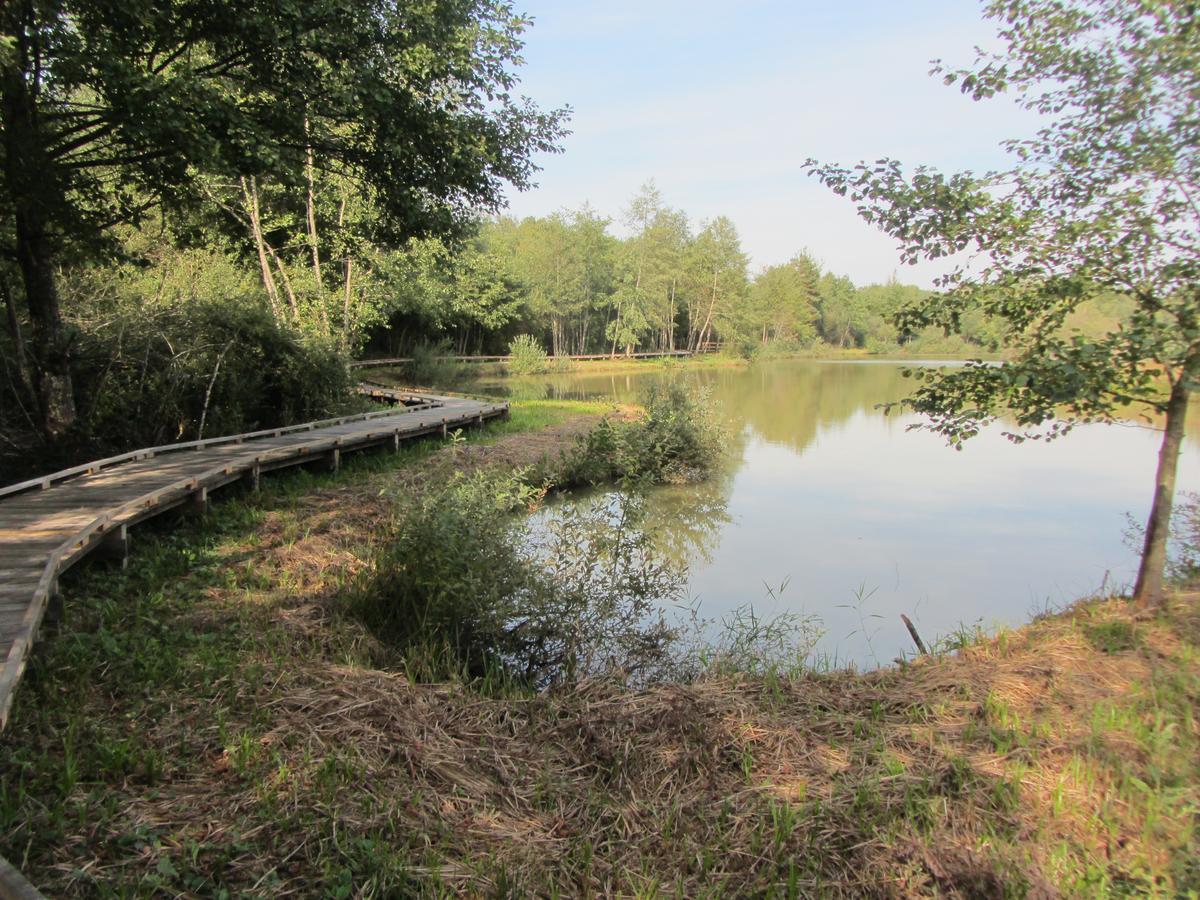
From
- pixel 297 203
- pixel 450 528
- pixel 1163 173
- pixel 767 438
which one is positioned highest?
pixel 297 203

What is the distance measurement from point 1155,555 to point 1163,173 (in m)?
2.82

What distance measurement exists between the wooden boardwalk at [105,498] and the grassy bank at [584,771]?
351 millimetres

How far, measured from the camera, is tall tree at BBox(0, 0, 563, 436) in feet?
22.3

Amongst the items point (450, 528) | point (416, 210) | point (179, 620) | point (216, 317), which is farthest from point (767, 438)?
point (179, 620)

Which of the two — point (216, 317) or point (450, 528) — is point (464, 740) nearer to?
point (450, 528)

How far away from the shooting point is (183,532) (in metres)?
6.96

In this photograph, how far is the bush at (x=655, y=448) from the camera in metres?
12.5

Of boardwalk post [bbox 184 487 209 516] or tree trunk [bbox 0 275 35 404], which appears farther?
tree trunk [bbox 0 275 35 404]

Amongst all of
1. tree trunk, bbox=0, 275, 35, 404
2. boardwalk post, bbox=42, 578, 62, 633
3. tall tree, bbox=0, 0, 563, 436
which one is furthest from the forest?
boardwalk post, bbox=42, 578, 62, 633

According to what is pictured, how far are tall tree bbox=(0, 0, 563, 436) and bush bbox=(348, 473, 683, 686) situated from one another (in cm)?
467

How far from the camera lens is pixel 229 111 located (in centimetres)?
707

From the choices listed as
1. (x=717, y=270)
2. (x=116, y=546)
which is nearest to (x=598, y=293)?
(x=717, y=270)

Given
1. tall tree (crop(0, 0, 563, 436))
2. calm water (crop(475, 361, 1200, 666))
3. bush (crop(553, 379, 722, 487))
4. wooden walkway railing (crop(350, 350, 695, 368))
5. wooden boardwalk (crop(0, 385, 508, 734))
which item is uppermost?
tall tree (crop(0, 0, 563, 436))

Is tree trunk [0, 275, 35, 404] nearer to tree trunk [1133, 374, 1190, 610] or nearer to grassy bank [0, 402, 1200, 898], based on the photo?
grassy bank [0, 402, 1200, 898]
